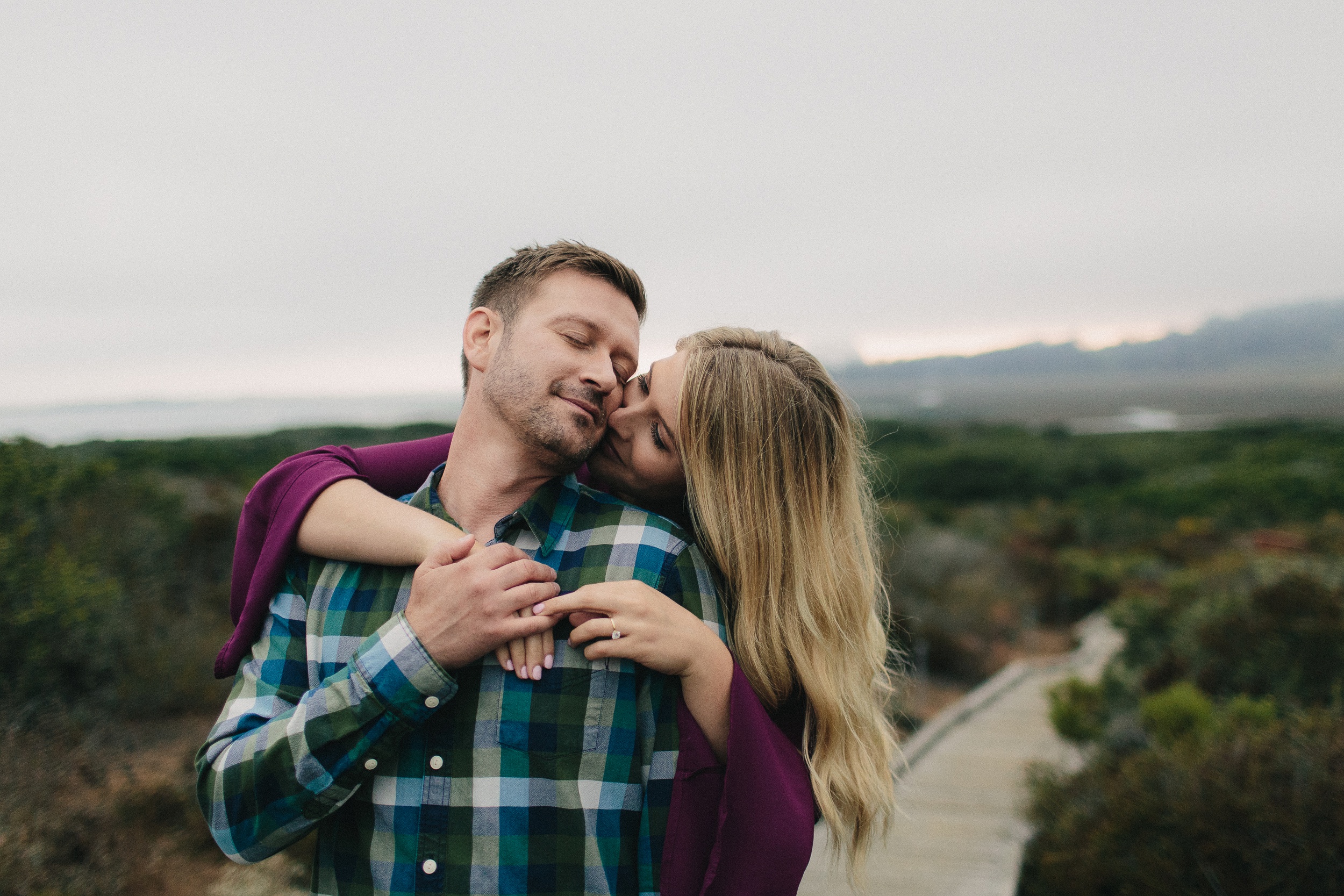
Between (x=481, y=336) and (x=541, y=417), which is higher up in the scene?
(x=481, y=336)

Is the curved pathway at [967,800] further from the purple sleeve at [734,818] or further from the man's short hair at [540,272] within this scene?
the man's short hair at [540,272]

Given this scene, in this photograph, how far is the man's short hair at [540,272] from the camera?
5.89 feet

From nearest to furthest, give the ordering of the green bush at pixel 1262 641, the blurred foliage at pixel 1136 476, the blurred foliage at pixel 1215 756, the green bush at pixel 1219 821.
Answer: the green bush at pixel 1219 821
the blurred foliage at pixel 1215 756
the green bush at pixel 1262 641
the blurred foliage at pixel 1136 476

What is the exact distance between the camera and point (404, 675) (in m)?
1.32

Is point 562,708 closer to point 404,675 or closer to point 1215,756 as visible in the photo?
point 404,675

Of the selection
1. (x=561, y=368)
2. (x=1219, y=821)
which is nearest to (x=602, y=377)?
(x=561, y=368)

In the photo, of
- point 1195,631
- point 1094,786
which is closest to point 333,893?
point 1094,786

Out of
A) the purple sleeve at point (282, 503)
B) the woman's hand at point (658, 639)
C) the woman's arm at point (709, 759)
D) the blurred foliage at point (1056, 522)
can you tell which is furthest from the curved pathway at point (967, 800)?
the purple sleeve at point (282, 503)

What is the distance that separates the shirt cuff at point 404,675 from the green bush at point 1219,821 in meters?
4.25

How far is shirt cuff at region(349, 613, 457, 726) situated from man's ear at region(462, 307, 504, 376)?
714 mm

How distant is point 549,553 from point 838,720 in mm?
759

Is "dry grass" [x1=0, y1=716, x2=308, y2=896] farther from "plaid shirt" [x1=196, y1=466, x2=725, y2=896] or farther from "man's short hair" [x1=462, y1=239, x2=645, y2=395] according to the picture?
"man's short hair" [x1=462, y1=239, x2=645, y2=395]

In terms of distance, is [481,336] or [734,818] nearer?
[734,818]

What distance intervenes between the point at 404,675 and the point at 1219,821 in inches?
181
